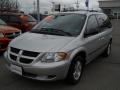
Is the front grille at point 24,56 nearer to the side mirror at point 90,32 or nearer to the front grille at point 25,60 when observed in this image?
the front grille at point 25,60

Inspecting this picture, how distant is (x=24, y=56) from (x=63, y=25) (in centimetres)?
157

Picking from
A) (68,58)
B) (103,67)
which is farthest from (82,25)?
(103,67)

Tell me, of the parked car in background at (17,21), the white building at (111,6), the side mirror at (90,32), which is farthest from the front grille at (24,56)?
the white building at (111,6)

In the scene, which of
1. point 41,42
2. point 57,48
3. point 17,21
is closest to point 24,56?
point 41,42

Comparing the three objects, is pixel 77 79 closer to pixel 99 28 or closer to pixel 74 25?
pixel 74 25

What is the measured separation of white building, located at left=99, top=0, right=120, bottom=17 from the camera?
222 feet

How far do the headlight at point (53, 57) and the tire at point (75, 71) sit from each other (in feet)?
1.26

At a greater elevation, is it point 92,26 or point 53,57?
point 92,26

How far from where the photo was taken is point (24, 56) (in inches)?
175

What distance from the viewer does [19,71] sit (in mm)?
4531

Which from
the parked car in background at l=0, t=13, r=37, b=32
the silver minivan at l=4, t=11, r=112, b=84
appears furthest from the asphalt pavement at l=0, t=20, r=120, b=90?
the parked car in background at l=0, t=13, r=37, b=32

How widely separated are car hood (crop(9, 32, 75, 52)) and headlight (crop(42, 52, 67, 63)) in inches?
3.4

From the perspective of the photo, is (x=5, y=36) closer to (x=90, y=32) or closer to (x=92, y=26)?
(x=92, y=26)

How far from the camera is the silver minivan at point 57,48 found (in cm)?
436
